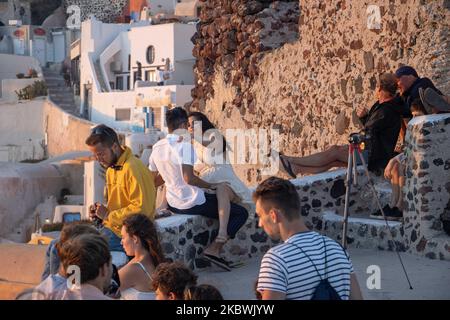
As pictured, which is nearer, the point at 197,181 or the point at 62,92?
the point at 197,181

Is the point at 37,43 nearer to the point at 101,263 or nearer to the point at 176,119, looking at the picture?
the point at 176,119

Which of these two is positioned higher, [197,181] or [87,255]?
[87,255]

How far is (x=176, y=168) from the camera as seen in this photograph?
8.91 metres

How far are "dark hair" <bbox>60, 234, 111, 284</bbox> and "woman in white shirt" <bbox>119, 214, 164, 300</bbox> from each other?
145 centimetres

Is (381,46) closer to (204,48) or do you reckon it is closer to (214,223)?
(214,223)

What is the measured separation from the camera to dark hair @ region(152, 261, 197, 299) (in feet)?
18.7

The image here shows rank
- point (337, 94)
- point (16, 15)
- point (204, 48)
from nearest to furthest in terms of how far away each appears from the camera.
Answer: point (337, 94), point (204, 48), point (16, 15)

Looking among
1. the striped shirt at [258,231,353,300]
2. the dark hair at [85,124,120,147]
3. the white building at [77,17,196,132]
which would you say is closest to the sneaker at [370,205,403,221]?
the dark hair at [85,124,120,147]

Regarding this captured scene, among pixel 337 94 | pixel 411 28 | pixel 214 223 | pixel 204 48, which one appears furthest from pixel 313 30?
pixel 214 223

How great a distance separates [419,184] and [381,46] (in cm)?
260

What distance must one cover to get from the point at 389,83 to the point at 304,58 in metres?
2.96

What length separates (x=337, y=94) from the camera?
12156mm

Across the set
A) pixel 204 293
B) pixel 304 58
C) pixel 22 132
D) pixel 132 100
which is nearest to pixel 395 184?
pixel 304 58
